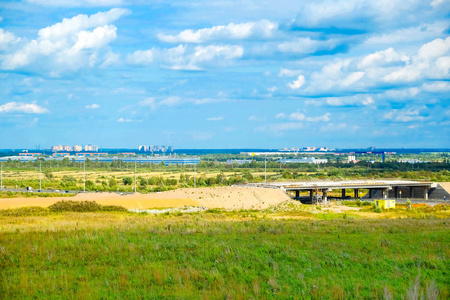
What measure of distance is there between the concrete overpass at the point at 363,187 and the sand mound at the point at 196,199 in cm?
479

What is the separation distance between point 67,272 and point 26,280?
1.30 meters

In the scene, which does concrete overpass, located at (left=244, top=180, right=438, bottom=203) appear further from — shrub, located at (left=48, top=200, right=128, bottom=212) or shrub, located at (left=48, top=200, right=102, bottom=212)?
shrub, located at (left=48, top=200, right=102, bottom=212)

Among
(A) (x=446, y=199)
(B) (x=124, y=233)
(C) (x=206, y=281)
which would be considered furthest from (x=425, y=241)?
(A) (x=446, y=199)

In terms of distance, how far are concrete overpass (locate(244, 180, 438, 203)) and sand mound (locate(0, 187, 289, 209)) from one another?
4.79 m

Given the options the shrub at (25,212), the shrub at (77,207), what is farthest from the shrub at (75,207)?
the shrub at (25,212)

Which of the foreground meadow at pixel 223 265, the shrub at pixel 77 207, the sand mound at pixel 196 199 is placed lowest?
the sand mound at pixel 196 199

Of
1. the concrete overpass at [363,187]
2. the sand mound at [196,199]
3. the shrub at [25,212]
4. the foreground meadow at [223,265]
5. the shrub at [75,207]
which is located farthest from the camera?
the concrete overpass at [363,187]

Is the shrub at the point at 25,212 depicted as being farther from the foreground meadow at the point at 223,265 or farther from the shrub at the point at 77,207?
the foreground meadow at the point at 223,265

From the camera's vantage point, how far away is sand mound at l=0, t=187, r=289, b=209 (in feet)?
177

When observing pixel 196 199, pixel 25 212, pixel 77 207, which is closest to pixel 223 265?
pixel 25 212

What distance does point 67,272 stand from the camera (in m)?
14.0

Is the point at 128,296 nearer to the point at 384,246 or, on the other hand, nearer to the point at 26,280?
the point at 26,280

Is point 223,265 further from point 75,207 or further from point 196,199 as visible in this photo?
point 196,199

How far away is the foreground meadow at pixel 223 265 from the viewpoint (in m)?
11.9
